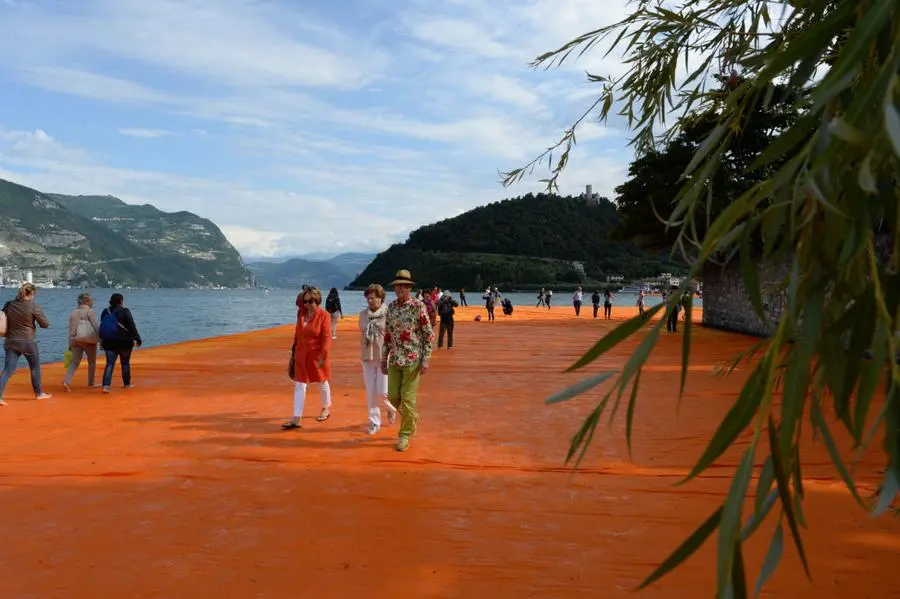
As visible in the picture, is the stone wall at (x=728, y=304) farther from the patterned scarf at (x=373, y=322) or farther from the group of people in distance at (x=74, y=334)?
the group of people in distance at (x=74, y=334)

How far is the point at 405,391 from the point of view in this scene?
7.41 metres

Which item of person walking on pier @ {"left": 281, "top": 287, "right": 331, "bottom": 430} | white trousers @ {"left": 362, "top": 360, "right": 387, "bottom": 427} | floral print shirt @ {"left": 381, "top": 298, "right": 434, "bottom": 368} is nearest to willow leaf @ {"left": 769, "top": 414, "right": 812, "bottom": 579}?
floral print shirt @ {"left": 381, "top": 298, "right": 434, "bottom": 368}

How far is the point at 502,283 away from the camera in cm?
14625

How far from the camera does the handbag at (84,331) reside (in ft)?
37.7

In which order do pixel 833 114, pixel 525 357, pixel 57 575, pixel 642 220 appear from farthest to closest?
pixel 642 220 → pixel 525 357 → pixel 57 575 → pixel 833 114

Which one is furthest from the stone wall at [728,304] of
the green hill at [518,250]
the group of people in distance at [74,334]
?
the green hill at [518,250]

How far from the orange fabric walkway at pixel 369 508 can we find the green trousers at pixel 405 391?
14.7 inches

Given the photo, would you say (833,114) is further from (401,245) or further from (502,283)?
(401,245)

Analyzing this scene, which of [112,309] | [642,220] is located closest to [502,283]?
[642,220]

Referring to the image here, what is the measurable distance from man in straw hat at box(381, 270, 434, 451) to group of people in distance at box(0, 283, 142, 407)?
5588 mm

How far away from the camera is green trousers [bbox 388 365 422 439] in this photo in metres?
7.41

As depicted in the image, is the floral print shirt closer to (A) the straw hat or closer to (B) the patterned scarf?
(A) the straw hat

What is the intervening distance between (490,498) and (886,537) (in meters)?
2.94

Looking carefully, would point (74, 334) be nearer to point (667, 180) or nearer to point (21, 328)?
point (21, 328)
